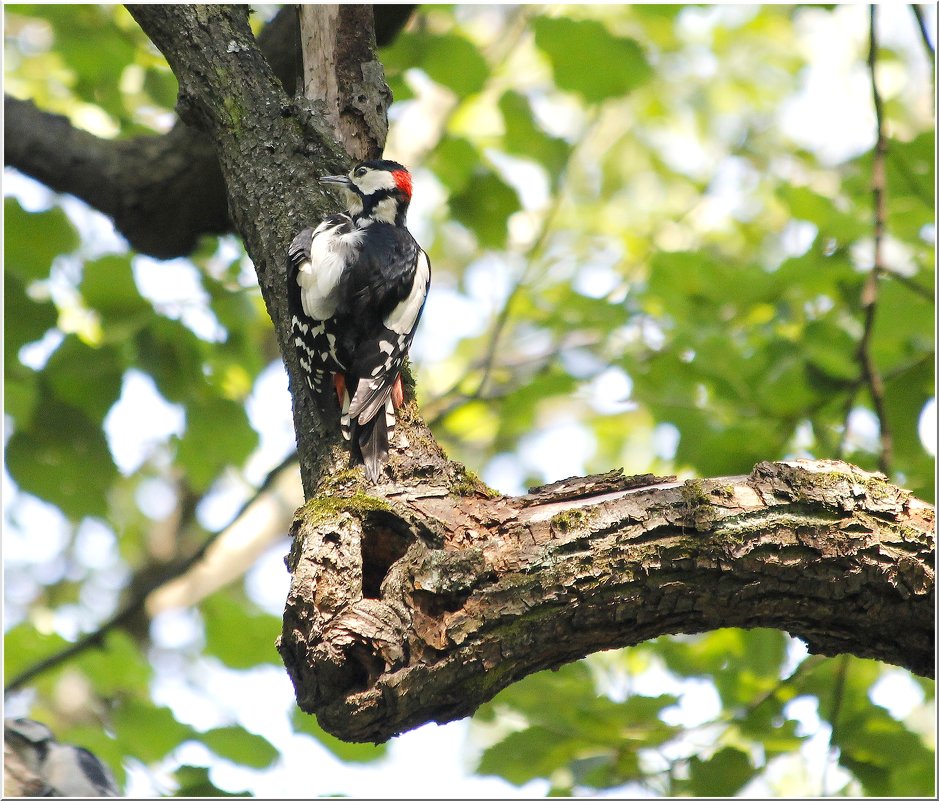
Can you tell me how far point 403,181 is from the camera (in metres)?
3.91

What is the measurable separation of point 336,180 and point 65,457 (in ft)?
6.62

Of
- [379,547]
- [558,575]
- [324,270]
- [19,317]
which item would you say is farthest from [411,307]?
[19,317]

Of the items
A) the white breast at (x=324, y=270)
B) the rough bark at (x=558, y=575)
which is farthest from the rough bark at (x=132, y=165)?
the rough bark at (x=558, y=575)

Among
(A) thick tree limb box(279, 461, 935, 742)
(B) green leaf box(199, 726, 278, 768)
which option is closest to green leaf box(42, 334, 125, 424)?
(B) green leaf box(199, 726, 278, 768)

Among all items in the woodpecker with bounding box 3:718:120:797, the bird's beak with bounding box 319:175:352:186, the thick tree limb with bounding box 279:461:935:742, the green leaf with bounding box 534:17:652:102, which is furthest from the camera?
the green leaf with bounding box 534:17:652:102

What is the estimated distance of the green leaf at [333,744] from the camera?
360 centimetres

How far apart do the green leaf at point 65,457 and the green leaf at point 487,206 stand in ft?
6.27

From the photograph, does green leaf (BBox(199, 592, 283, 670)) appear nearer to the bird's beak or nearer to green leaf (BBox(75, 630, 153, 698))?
green leaf (BBox(75, 630, 153, 698))

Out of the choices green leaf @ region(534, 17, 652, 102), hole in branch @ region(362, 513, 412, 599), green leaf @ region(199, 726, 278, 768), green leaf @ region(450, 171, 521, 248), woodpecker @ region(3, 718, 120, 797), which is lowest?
woodpecker @ region(3, 718, 120, 797)

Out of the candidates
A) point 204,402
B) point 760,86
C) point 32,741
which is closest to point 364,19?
point 204,402

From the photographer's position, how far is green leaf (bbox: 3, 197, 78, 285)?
421cm

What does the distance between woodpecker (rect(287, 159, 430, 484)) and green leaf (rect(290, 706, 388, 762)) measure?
58.9 inches

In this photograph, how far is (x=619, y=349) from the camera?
4.93 metres

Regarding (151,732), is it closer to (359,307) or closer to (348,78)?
(359,307)
